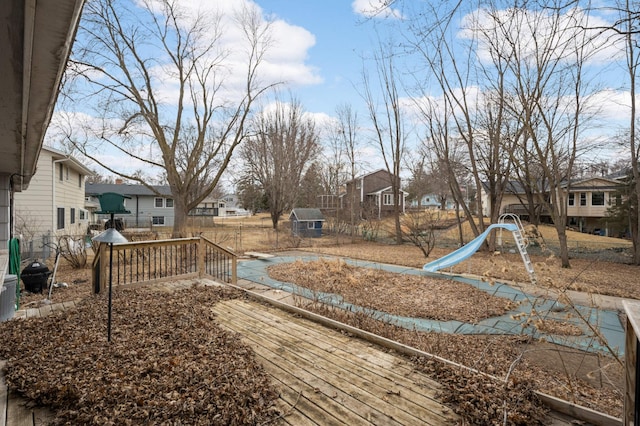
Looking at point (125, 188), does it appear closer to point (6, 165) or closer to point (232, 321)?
point (6, 165)

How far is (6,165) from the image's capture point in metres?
4.91

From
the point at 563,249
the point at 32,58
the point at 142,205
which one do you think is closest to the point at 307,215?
the point at 563,249

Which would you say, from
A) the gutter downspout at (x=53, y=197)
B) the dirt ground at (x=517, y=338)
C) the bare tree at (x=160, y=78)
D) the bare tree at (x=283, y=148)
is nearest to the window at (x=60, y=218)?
the gutter downspout at (x=53, y=197)

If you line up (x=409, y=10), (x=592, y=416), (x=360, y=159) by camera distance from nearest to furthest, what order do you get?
(x=592, y=416) → (x=409, y=10) → (x=360, y=159)

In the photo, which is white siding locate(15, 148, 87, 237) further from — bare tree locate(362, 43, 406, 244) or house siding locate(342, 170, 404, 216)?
house siding locate(342, 170, 404, 216)

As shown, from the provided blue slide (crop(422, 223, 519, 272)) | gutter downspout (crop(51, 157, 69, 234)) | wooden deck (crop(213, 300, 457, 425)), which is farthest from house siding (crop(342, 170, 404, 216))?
wooden deck (crop(213, 300, 457, 425))

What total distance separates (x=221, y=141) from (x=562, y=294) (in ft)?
48.5

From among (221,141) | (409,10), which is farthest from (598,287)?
(221,141)

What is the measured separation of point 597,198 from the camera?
2545cm

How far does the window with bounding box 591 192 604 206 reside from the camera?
82.6ft

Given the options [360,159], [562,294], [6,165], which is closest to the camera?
[562,294]

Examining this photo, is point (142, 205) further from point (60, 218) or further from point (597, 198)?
point (597, 198)

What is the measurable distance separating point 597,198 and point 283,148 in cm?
2561

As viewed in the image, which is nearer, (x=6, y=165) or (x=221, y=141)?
(x=6, y=165)
